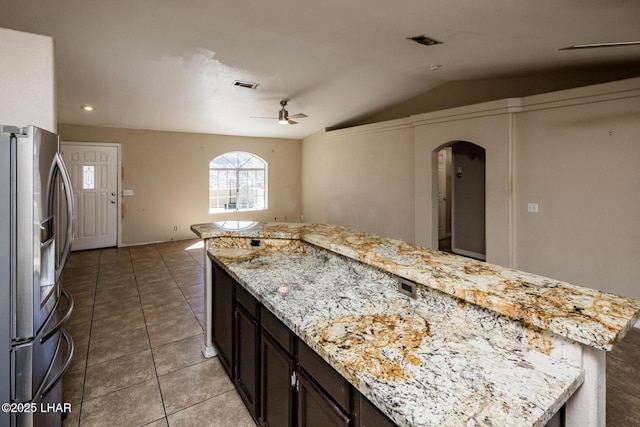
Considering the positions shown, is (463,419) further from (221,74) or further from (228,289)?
(221,74)

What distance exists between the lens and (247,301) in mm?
1901

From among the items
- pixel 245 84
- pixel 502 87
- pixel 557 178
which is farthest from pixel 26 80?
pixel 502 87

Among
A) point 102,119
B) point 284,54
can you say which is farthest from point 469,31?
point 102,119

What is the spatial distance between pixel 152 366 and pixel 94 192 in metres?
4.96

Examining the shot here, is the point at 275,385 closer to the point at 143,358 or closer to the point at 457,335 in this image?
the point at 457,335

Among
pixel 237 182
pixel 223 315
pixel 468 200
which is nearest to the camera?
pixel 223 315

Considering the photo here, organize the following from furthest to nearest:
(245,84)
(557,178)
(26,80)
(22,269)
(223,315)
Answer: (245,84), (557,178), (223,315), (26,80), (22,269)

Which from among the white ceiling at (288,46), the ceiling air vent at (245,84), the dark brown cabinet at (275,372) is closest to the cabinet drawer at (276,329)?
the dark brown cabinet at (275,372)

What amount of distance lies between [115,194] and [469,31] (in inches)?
257

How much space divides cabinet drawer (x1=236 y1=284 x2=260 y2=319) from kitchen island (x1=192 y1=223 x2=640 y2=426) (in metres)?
0.07

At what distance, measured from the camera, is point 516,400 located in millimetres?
836

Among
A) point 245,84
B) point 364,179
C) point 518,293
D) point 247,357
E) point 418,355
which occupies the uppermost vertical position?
point 245,84

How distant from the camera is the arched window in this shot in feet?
24.7

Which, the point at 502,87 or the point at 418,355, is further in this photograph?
the point at 502,87
